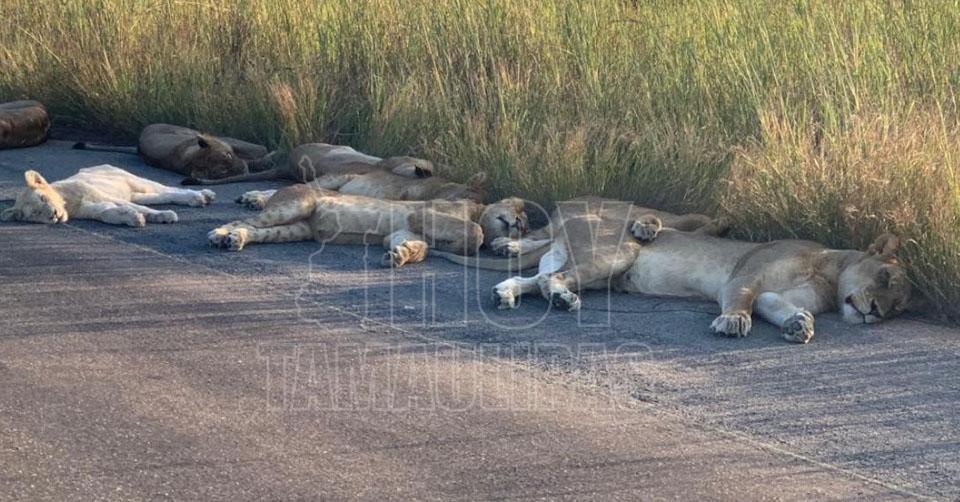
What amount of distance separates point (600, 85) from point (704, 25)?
43.8 inches

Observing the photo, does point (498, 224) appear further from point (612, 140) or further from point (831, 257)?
point (831, 257)

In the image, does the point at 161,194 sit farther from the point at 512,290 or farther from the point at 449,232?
the point at 512,290

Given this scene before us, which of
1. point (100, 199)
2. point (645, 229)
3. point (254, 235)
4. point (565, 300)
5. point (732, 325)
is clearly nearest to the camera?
point (732, 325)

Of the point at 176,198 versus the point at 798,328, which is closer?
the point at 798,328

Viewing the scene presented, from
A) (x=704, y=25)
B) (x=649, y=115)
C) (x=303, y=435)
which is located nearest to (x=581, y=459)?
(x=303, y=435)

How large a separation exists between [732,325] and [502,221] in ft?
6.82

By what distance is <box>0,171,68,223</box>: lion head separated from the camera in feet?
30.3

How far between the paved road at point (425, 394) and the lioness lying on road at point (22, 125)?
3.87m

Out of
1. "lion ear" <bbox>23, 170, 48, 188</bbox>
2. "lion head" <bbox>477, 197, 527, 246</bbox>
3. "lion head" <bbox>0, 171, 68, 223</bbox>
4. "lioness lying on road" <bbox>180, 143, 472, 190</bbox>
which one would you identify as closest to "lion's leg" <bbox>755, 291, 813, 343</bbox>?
"lion head" <bbox>477, 197, 527, 246</bbox>

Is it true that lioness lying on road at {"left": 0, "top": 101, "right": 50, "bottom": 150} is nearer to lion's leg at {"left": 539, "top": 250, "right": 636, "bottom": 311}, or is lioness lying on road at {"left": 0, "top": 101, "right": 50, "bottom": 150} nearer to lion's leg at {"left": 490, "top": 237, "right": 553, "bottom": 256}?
lion's leg at {"left": 490, "top": 237, "right": 553, "bottom": 256}

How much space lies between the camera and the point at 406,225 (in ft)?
28.7

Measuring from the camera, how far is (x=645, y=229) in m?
7.92

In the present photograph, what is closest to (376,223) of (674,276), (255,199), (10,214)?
(255,199)

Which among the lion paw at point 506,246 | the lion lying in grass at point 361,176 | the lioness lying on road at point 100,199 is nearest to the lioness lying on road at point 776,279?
the lion paw at point 506,246
